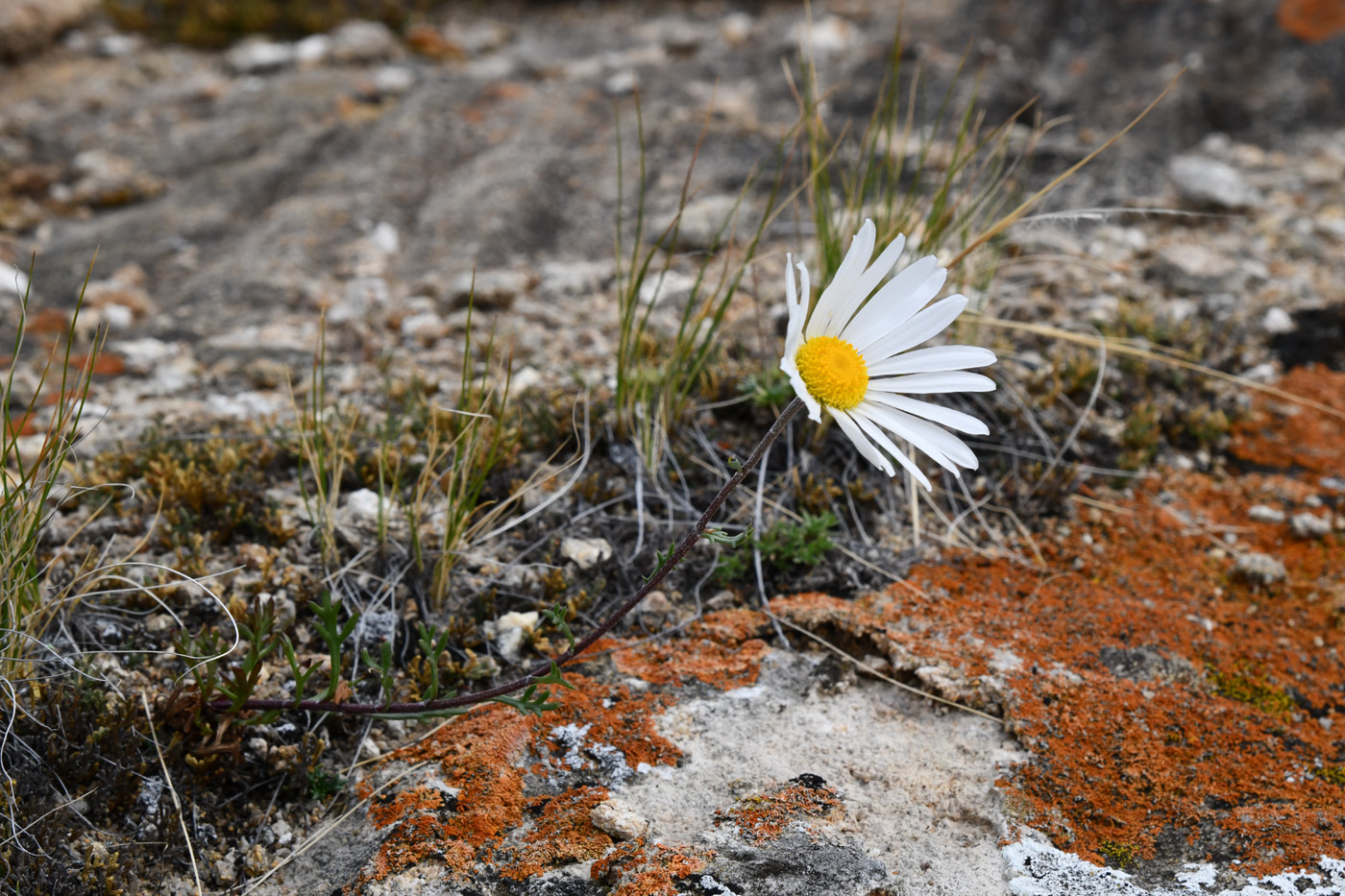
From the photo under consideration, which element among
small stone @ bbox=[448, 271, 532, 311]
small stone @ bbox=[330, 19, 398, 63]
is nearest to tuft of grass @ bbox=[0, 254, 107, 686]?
small stone @ bbox=[448, 271, 532, 311]

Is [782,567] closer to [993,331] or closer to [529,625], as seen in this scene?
[529,625]

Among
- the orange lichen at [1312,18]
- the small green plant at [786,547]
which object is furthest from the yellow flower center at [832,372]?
the orange lichen at [1312,18]

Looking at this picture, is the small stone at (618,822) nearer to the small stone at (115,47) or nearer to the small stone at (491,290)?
the small stone at (491,290)

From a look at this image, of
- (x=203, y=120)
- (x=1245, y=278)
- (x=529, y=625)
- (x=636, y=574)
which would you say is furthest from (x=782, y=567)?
(x=203, y=120)

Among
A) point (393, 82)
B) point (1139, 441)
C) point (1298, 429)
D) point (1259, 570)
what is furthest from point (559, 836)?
point (393, 82)

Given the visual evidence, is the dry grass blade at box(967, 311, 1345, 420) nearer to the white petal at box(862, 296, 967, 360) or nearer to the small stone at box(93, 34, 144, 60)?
the white petal at box(862, 296, 967, 360)

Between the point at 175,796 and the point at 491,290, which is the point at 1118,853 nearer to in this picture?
the point at 175,796
